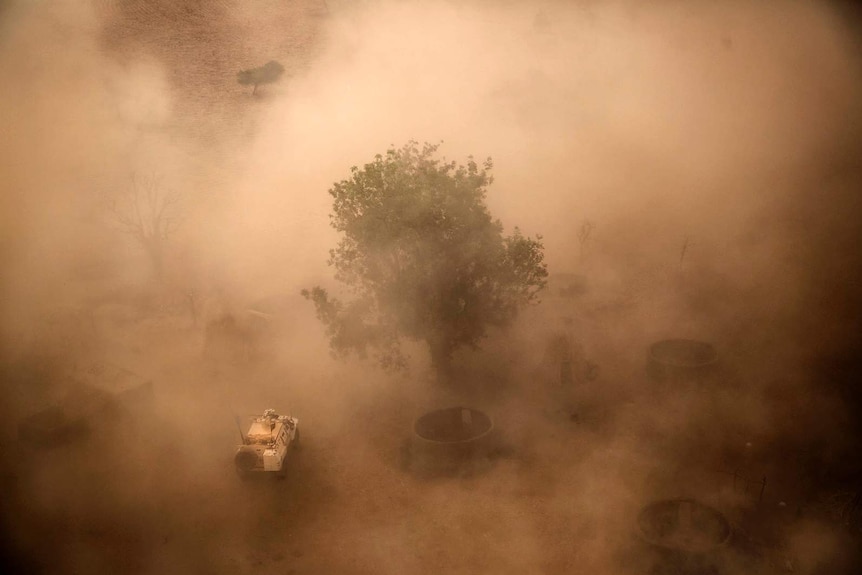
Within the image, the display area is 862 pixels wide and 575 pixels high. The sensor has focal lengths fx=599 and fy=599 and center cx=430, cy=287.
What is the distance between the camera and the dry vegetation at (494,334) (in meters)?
8.17

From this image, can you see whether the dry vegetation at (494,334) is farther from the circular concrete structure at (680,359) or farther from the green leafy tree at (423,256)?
the green leafy tree at (423,256)

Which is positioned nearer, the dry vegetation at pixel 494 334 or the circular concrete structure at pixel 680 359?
the dry vegetation at pixel 494 334

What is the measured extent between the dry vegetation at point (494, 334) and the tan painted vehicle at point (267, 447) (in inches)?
12.6

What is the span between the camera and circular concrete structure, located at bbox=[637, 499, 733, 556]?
7.04 metres

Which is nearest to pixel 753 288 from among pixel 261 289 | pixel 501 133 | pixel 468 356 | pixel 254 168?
pixel 468 356

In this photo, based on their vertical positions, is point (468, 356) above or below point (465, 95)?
below

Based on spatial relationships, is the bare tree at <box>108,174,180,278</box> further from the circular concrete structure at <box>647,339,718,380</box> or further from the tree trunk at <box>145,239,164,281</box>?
the circular concrete structure at <box>647,339,718,380</box>

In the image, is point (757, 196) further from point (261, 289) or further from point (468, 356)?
point (261, 289)

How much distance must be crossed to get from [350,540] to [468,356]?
16.3 ft

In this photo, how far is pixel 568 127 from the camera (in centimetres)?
1969

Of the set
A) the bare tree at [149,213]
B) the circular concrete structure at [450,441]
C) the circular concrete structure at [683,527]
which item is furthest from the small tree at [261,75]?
the circular concrete structure at [683,527]

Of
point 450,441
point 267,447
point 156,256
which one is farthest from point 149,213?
point 450,441

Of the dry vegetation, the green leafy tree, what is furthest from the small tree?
the green leafy tree

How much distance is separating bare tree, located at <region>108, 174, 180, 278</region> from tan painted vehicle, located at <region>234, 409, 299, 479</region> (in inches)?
346
